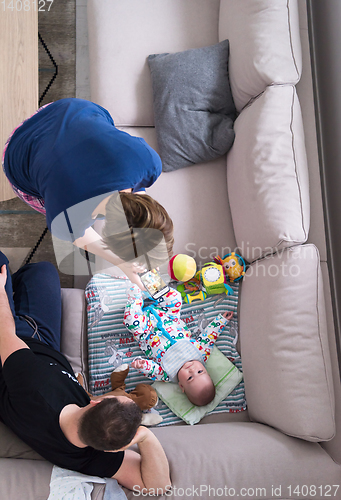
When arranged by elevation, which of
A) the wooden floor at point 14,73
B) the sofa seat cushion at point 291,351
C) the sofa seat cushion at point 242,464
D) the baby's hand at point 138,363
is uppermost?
the wooden floor at point 14,73

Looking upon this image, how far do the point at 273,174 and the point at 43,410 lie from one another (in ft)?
Answer: 4.34

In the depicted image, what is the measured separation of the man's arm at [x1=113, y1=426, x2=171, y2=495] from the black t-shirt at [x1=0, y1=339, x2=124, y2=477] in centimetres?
5

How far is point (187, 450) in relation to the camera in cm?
131

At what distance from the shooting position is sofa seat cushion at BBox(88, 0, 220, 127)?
1.82m

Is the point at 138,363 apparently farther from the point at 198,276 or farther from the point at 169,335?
the point at 198,276

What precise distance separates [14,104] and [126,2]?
A: 0.87m

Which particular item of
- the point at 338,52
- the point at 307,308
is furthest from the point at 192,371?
the point at 338,52

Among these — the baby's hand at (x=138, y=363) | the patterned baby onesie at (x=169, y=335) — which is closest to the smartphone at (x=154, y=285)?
the patterned baby onesie at (x=169, y=335)

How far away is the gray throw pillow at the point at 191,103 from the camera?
5.62 ft

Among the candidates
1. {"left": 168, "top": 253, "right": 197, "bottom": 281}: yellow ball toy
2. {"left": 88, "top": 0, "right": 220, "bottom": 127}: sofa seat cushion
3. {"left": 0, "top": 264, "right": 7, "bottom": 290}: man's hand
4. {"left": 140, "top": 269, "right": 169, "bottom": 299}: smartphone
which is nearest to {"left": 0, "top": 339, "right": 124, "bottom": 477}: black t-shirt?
{"left": 0, "top": 264, "right": 7, "bottom": 290}: man's hand

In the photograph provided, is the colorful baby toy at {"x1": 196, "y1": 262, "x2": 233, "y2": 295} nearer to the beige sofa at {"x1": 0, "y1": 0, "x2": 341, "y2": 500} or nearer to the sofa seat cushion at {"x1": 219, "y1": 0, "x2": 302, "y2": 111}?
the beige sofa at {"x1": 0, "y1": 0, "x2": 341, "y2": 500}

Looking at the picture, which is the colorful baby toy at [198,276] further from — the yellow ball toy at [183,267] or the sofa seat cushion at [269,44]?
the sofa seat cushion at [269,44]

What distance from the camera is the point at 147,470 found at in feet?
4.02

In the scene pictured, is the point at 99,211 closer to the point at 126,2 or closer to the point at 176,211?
the point at 176,211
